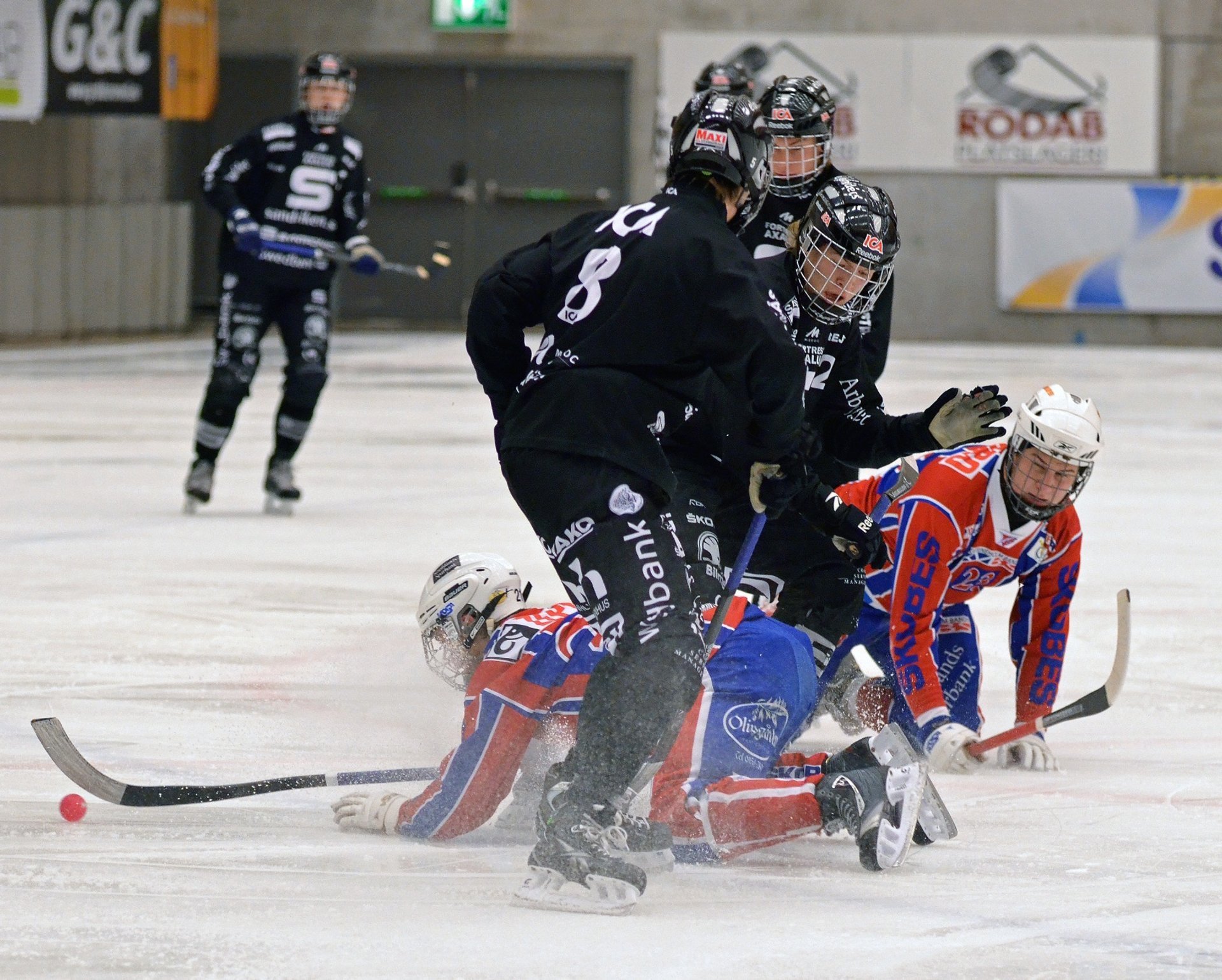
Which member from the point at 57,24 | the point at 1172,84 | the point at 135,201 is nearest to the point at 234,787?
the point at 57,24

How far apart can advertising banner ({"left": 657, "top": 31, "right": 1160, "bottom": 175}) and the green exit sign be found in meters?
1.84

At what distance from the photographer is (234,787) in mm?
3674

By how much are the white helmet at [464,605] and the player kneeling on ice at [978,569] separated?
821 millimetres

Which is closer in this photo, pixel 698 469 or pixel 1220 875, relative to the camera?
pixel 1220 875

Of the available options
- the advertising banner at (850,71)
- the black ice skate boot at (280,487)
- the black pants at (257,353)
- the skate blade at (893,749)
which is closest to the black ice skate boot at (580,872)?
the skate blade at (893,749)

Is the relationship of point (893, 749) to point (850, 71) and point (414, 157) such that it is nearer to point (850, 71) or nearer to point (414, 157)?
point (850, 71)

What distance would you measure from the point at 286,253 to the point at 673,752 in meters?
4.76

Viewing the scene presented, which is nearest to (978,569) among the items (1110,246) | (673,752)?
(673,752)

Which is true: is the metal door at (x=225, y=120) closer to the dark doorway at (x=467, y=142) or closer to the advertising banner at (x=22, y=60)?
the dark doorway at (x=467, y=142)

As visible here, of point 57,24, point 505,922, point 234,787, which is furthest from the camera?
point 57,24

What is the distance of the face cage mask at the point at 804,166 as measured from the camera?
4848mm

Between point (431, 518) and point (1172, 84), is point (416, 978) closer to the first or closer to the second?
point (431, 518)

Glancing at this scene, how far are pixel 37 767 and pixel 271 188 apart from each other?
173 inches

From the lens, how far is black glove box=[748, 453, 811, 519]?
336cm
